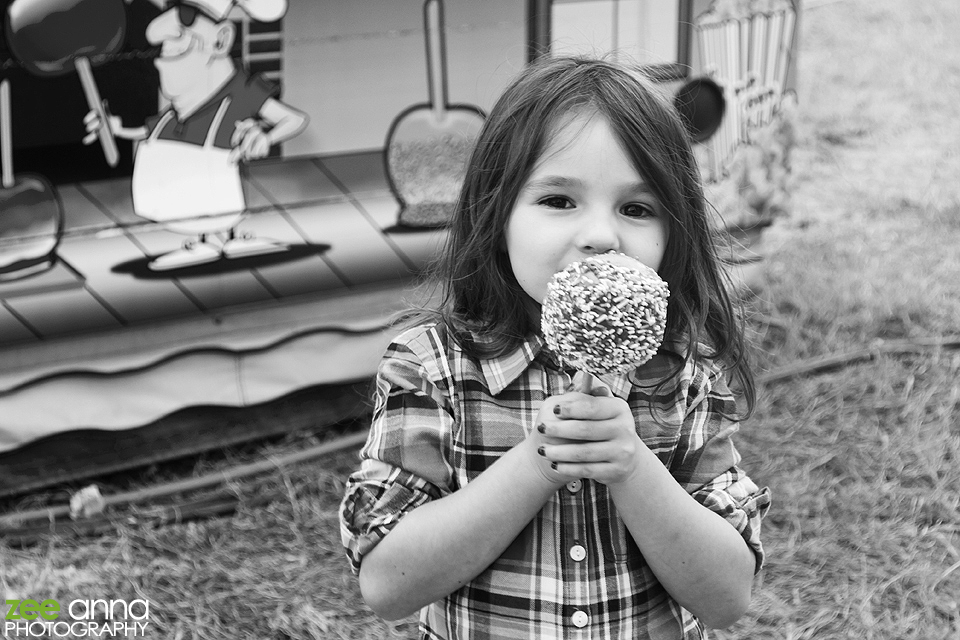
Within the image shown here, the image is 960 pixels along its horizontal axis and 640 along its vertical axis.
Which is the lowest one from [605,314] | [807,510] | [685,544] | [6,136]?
[807,510]

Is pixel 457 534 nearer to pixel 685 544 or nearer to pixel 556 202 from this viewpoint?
pixel 685 544

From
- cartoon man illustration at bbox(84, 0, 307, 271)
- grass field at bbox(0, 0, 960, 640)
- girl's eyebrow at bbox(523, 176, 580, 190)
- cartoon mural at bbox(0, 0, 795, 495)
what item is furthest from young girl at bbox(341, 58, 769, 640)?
cartoon man illustration at bbox(84, 0, 307, 271)

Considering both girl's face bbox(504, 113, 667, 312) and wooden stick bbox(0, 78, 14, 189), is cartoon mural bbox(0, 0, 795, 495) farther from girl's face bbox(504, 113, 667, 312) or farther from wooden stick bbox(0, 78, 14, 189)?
girl's face bbox(504, 113, 667, 312)

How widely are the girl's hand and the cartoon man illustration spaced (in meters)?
1.77

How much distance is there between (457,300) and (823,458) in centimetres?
187

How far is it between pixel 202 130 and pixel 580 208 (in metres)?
1.67

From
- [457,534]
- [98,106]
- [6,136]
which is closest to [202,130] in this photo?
[98,106]

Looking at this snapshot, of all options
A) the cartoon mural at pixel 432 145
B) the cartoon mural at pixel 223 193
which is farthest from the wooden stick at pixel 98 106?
the cartoon mural at pixel 432 145

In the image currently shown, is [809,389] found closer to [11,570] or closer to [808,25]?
[11,570]

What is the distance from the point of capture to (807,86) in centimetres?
705

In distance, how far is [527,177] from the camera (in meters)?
1.20

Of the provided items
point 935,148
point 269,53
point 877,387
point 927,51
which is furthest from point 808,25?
point 269,53

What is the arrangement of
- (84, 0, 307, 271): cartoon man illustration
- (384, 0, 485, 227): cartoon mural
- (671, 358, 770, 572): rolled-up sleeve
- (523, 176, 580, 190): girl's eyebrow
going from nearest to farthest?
(523, 176, 580, 190): girl's eyebrow
(671, 358, 770, 572): rolled-up sleeve
(84, 0, 307, 271): cartoon man illustration
(384, 0, 485, 227): cartoon mural

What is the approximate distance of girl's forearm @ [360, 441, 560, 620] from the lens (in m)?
1.15
